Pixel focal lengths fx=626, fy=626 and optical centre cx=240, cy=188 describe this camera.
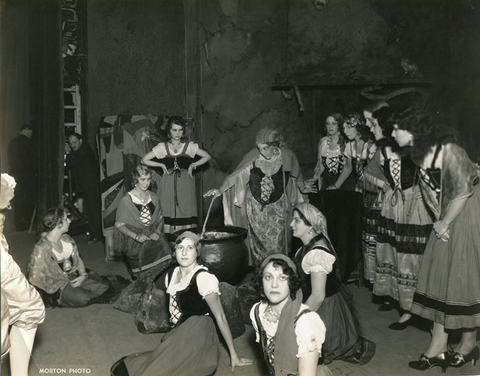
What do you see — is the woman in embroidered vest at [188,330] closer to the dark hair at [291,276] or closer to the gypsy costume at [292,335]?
the gypsy costume at [292,335]

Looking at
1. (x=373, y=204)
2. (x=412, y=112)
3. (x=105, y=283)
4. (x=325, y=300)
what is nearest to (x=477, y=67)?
(x=373, y=204)

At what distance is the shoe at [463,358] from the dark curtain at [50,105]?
515cm

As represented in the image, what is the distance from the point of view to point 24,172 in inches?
378

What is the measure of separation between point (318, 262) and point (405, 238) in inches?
59.5

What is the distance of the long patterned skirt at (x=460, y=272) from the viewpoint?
15.0 feet

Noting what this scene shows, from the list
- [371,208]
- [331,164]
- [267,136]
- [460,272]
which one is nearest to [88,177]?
[267,136]

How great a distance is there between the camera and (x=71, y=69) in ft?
31.7

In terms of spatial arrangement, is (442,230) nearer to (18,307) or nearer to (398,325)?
(398,325)

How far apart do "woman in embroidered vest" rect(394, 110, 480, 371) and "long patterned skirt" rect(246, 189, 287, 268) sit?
241 cm

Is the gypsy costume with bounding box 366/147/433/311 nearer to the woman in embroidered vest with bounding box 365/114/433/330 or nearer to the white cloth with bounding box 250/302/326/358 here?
the woman in embroidered vest with bounding box 365/114/433/330

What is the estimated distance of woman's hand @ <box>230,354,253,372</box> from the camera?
4686mm

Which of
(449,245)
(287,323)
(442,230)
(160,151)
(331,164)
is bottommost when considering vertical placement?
(287,323)

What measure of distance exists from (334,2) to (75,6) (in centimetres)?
396

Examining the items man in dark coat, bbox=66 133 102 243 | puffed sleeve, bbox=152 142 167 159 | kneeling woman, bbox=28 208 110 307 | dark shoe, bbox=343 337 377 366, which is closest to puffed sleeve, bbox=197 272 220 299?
dark shoe, bbox=343 337 377 366
